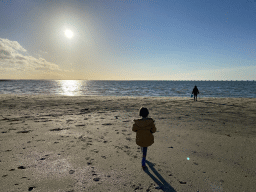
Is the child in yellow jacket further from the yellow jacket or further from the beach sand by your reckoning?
the beach sand

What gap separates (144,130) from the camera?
12.1 feet

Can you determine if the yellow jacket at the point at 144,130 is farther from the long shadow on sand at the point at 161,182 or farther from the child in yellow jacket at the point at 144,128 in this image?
the long shadow on sand at the point at 161,182

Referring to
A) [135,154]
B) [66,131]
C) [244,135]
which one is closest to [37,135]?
[66,131]

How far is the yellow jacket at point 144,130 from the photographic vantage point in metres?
3.62

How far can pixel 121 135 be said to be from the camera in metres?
6.06

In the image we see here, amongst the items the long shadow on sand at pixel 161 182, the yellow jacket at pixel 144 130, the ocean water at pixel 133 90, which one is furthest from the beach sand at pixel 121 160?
the ocean water at pixel 133 90

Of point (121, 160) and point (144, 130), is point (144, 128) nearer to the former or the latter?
point (144, 130)

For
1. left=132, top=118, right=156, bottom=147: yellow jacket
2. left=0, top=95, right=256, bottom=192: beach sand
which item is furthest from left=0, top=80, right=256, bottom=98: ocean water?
left=132, top=118, right=156, bottom=147: yellow jacket

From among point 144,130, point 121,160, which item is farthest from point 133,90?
point 144,130

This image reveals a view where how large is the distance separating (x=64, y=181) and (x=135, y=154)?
211cm

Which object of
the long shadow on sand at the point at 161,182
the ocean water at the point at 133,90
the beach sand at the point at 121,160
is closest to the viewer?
the long shadow on sand at the point at 161,182

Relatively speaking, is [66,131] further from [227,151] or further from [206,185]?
[227,151]

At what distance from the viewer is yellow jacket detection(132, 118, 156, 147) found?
3623 millimetres

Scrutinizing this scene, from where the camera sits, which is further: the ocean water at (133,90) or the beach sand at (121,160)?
the ocean water at (133,90)
